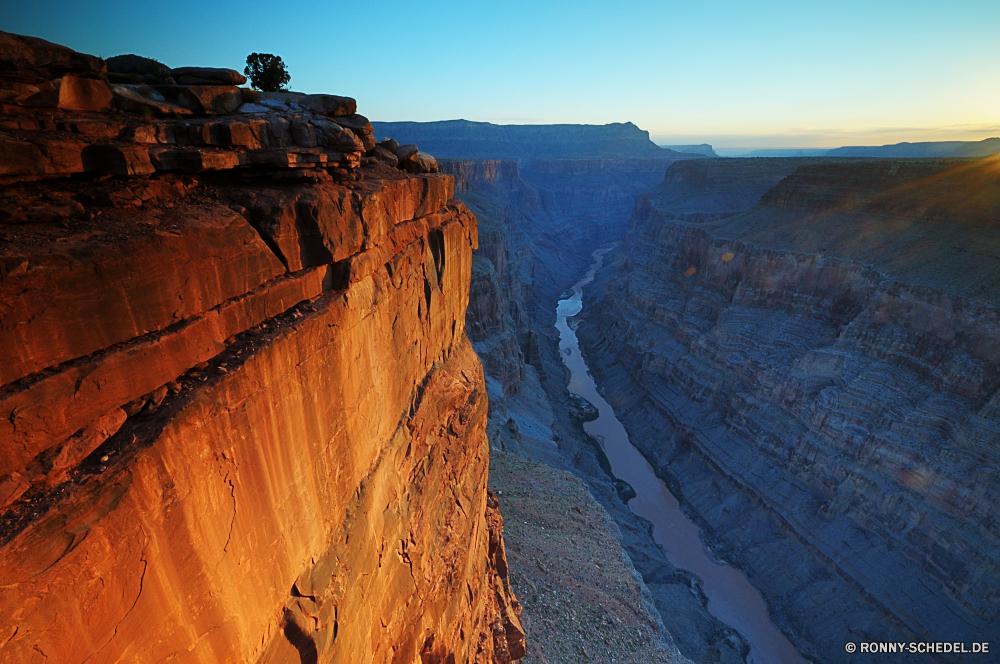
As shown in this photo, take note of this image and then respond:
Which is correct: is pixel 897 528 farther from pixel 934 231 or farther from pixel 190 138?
pixel 190 138

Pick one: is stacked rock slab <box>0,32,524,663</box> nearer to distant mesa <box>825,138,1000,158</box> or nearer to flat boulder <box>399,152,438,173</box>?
flat boulder <box>399,152,438,173</box>

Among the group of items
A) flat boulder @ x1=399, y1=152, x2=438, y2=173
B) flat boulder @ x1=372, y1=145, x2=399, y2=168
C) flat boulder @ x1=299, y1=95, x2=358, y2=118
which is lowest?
flat boulder @ x1=399, y1=152, x2=438, y2=173

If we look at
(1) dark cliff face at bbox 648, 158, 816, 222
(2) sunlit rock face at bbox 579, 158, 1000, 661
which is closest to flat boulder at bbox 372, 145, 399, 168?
(2) sunlit rock face at bbox 579, 158, 1000, 661

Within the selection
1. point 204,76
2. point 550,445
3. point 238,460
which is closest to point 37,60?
point 204,76

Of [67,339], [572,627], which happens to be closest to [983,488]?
[572,627]

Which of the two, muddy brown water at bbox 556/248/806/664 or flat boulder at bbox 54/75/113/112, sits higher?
flat boulder at bbox 54/75/113/112

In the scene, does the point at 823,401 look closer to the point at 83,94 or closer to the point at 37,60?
the point at 83,94

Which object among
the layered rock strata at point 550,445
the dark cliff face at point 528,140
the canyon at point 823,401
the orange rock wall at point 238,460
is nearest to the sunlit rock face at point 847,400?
the canyon at point 823,401
